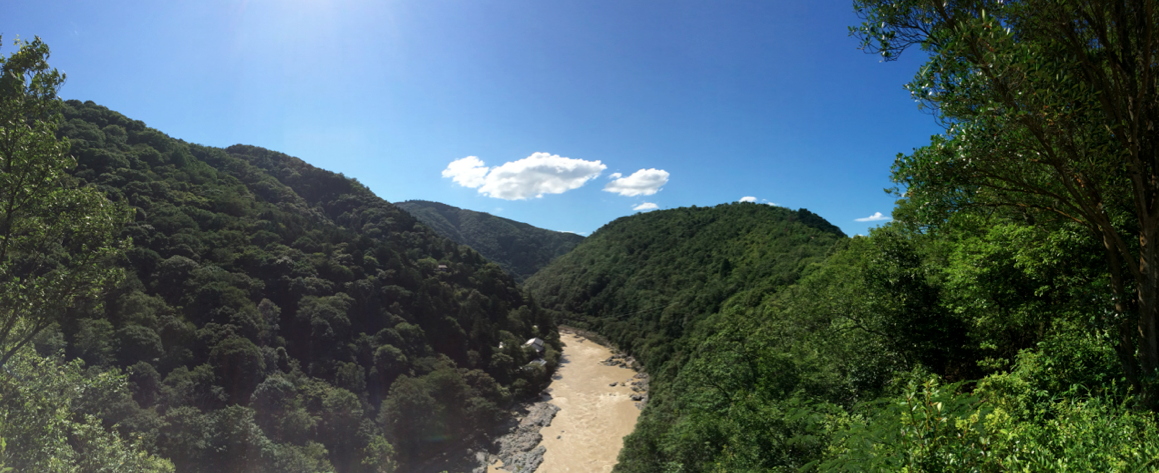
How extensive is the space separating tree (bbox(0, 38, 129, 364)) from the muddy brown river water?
26364mm

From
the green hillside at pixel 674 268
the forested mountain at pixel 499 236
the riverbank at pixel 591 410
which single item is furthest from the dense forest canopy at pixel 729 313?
the forested mountain at pixel 499 236

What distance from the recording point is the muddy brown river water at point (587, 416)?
1160 inches

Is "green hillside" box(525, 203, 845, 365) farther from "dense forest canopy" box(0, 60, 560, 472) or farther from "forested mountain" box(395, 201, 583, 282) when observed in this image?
"forested mountain" box(395, 201, 583, 282)

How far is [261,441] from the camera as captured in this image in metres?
21.4

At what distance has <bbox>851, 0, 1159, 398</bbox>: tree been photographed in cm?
474

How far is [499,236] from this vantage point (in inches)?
4606

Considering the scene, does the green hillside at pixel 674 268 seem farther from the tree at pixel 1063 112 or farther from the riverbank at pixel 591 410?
the tree at pixel 1063 112

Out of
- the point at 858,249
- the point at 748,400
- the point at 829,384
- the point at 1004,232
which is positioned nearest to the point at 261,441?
the point at 748,400

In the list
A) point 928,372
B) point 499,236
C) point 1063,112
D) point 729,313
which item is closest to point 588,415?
point 729,313

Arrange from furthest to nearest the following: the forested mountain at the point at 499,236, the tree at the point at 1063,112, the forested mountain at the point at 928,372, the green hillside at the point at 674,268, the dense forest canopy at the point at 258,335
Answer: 1. the forested mountain at the point at 499,236
2. the green hillside at the point at 674,268
3. the dense forest canopy at the point at 258,335
4. the tree at the point at 1063,112
5. the forested mountain at the point at 928,372

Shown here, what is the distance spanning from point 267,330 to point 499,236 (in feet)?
294

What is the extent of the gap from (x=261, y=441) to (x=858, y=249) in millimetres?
36739

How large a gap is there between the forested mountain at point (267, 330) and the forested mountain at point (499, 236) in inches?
2251

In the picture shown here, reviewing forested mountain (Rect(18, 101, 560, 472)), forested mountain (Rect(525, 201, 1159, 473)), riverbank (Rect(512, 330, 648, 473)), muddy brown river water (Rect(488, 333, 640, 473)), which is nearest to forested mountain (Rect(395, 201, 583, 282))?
riverbank (Rect(512, 330, 648, 473))
